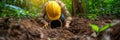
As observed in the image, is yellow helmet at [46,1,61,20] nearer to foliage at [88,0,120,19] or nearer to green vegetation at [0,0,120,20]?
green vegetation at [0,0,120,20]

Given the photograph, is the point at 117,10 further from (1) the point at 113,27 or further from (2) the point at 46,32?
(1) the point at 113,27

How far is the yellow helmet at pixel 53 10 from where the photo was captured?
6281 millimetres

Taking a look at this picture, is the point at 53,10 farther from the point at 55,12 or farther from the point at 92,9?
the point at 92,9

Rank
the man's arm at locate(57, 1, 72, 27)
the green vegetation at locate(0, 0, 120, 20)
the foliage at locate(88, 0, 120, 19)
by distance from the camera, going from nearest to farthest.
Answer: the man's arm at locate(57, 1, 72, 27)
the green vegetation at locate(0, 0, 120, 20)
the foliage at locate(88, 0, 120, 19)

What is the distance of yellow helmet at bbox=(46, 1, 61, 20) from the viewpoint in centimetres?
628

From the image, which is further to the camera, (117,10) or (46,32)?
(117,10)

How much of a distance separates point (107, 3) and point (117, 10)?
1091mm

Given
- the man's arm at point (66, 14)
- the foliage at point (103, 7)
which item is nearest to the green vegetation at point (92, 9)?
the foliage at point (103, 7)

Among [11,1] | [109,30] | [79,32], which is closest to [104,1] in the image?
[11,1]

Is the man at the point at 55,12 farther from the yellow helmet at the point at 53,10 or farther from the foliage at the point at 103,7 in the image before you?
the foliage at the point at 103,7

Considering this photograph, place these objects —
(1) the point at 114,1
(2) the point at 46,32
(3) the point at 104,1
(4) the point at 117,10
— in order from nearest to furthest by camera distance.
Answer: (2) the point at 46,32, (4) the point at 117,10, (1) the point at 114,1, (3) the point at 104,1

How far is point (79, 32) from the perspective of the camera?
548 cm

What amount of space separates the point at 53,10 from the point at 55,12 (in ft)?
0.23

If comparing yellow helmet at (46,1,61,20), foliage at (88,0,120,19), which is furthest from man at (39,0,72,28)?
foliage at (88,0,120,19)
